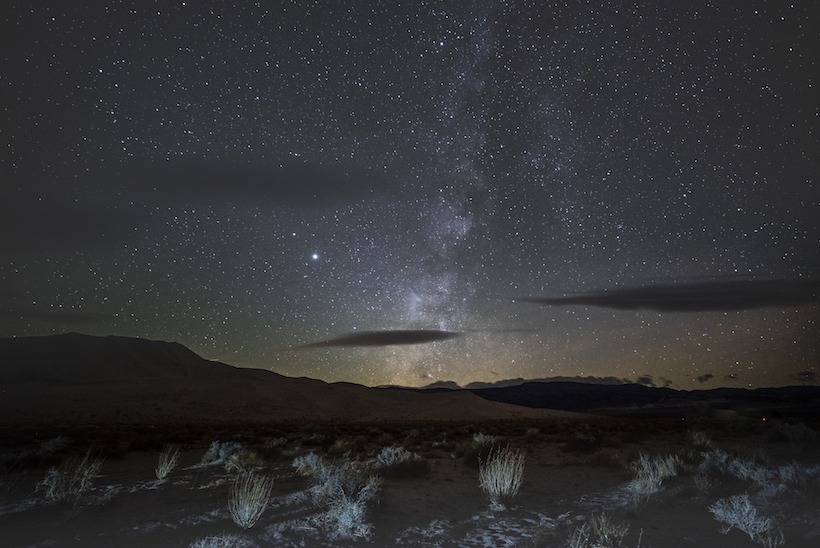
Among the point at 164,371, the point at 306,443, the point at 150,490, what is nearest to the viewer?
the point at 150,490

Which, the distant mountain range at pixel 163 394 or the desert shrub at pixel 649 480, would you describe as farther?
the distant mountain range at pixel 163 394

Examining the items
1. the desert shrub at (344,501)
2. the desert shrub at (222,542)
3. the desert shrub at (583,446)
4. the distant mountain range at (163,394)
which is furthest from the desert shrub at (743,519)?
the distant mountain range at (163,394)

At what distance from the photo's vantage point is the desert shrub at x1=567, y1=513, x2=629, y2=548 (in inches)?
251

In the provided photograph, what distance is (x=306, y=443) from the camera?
19891 mm

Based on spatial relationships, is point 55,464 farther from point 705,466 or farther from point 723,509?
Result: point 705,466

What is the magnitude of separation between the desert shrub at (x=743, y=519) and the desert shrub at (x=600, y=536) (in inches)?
59.5

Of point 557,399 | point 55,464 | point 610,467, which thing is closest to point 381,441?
point 610,467

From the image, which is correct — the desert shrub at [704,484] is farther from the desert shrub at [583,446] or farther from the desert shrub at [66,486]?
the desert shrub at [66,486]

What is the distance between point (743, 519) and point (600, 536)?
2340 mm

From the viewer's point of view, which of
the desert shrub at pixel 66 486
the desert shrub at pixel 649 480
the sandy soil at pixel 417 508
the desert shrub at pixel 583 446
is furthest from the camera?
the desert shrub at pixel 583 446

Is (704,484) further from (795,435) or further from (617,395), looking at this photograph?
(617,395)

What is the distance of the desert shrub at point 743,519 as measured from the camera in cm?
691

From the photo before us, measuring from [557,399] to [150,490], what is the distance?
130187 mm

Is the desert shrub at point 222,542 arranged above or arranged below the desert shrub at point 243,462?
above
